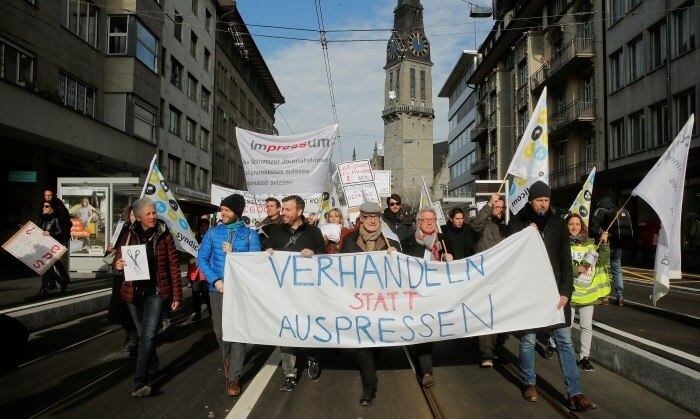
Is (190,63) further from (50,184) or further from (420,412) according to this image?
(420,412)

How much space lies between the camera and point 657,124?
968 inches

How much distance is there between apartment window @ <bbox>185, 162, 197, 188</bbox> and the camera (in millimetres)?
37031

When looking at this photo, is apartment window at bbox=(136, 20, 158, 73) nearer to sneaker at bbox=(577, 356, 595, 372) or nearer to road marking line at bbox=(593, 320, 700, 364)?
road marking line at bbox=(593, 320, 700, 364)

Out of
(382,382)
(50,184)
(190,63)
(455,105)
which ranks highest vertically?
(455,105)

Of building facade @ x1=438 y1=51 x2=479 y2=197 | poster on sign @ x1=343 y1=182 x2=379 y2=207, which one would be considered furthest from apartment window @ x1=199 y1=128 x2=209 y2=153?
building facade @ x1=438 y1=51 x2=479 y2=197

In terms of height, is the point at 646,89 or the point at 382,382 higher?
the point at 646,89

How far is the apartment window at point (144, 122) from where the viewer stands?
26.4m

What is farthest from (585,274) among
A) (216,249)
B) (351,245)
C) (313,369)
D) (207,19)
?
(207,19)

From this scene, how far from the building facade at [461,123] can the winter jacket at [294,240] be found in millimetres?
54773

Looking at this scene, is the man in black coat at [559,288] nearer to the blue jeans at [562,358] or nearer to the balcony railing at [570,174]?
the blue jeans at [562,358]

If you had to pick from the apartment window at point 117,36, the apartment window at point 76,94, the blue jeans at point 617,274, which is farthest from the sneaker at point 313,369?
the apartment window at point 117,36

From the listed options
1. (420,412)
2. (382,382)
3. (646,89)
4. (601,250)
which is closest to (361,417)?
(420,412)

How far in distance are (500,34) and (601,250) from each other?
43.1 metres

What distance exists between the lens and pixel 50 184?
20281 millimetres
